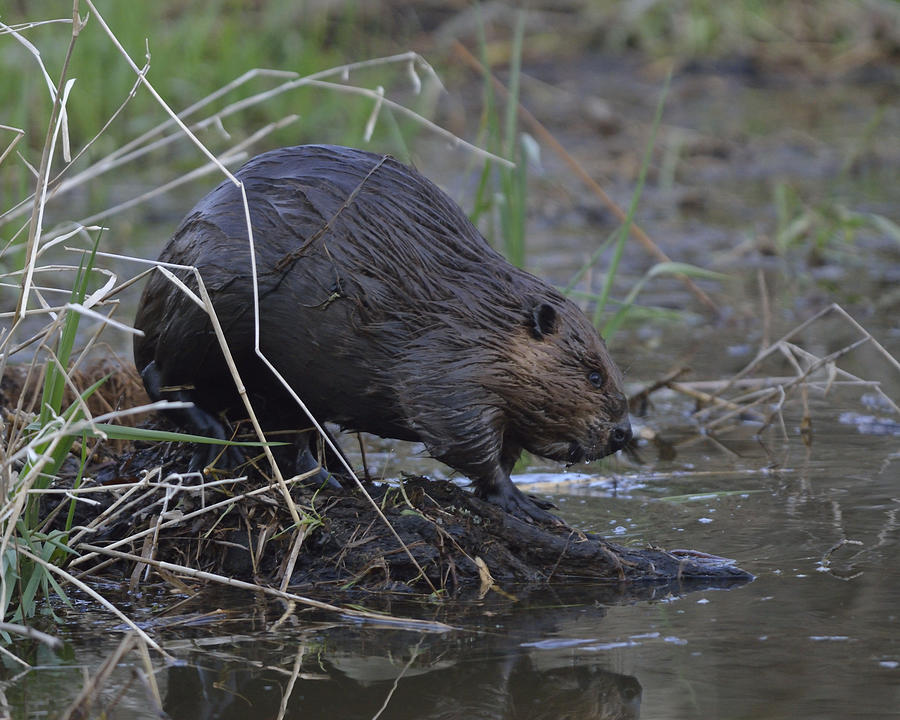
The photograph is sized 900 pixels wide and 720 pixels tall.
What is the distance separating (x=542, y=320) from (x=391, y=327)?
30 cm

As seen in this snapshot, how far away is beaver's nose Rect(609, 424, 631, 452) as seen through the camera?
278 cm

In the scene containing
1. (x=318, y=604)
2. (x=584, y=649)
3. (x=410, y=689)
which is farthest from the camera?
A: (x=318, y=604)

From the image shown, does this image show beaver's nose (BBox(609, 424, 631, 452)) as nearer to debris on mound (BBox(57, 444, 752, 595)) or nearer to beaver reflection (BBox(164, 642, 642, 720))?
debris on mound (BBox(57, 444, 752, 595))

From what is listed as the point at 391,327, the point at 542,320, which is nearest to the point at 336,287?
the point at 391,327

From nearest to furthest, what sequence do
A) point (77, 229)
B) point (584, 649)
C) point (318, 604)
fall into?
point (584, 649)
point (318, 604)
point (77, 229)

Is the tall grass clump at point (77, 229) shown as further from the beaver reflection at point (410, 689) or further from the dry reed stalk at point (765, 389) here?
the dry reed stalk at point (765, 389)

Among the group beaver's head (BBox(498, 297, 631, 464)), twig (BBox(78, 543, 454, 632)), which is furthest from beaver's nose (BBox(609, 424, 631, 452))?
twig (BBox(78, 543, 454, 632))

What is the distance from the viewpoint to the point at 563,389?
108 inches

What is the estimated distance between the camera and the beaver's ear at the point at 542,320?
273cm

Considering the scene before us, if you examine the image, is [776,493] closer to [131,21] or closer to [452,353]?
[452,353]

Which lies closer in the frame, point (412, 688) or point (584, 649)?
point (412, 688)

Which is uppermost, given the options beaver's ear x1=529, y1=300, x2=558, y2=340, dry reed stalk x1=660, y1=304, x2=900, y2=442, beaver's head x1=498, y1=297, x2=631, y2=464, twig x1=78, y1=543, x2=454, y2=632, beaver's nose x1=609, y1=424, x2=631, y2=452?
beaver's ear x1=529, y1=300, x2=558, y2=340

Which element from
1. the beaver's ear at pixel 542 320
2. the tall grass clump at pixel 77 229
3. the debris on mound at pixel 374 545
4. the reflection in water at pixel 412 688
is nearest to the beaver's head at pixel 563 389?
the beaver's ear at pixel 542 320

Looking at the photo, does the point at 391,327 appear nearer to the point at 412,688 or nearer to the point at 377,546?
the point at 377,546
